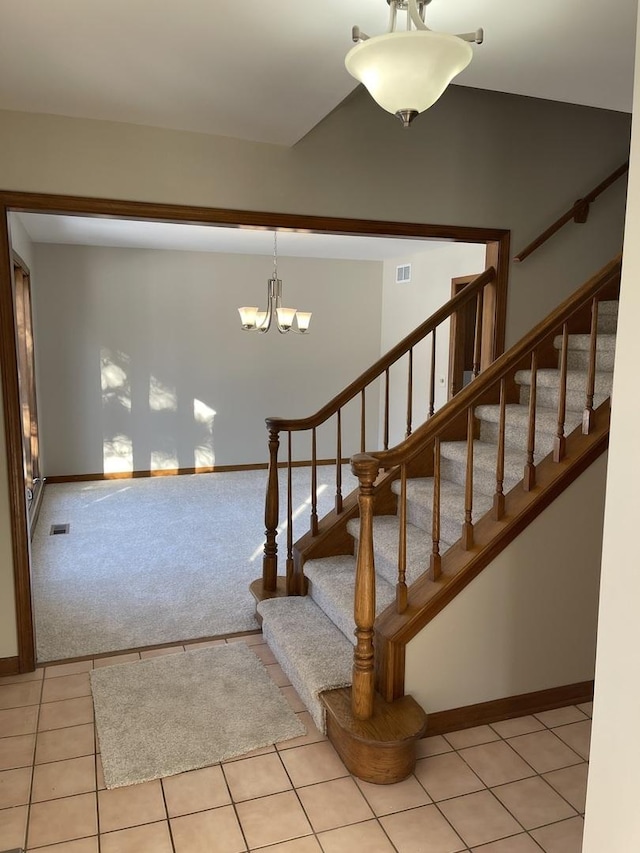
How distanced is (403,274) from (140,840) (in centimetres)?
632

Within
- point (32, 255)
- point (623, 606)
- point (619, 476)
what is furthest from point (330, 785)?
point (32, 255)

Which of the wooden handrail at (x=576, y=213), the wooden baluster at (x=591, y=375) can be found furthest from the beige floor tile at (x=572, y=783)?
the wooden handrail at (x=576, y=213)

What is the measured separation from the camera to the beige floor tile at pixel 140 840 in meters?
2.03

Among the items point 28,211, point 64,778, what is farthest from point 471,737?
point 28,211

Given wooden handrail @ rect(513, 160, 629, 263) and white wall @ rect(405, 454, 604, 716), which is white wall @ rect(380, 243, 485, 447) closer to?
wooden handrail @ rect(513, 160, 629, 263)

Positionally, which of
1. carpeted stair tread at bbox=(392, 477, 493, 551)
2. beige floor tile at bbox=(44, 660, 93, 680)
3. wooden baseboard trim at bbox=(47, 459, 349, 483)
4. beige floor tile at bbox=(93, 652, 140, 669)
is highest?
carpeted stair tread at bbox=(392, 477, 493, 551)

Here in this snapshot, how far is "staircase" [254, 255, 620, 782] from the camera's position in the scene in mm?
2385

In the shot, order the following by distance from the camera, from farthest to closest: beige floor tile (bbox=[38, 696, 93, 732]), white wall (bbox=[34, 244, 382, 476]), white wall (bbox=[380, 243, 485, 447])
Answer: white wall (bbox=[34, 244, 382, 476]) < white wall (bbox=[380, 243, 485, 447]) < beige floor tile (bbox=[38, 696, 93, 732])

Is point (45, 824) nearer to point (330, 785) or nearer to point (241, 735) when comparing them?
point (241, 735)

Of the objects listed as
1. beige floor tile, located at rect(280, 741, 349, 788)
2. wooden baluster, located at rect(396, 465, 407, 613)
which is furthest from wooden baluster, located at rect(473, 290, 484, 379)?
beige floor tile, located at rect(280, 741, 349, 788)

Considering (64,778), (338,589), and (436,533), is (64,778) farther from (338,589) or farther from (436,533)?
(436,533)

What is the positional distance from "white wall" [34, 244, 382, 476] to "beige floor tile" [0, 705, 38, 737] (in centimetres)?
447

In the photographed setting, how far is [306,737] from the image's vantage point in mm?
2602

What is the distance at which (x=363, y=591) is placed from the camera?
2.38 m
